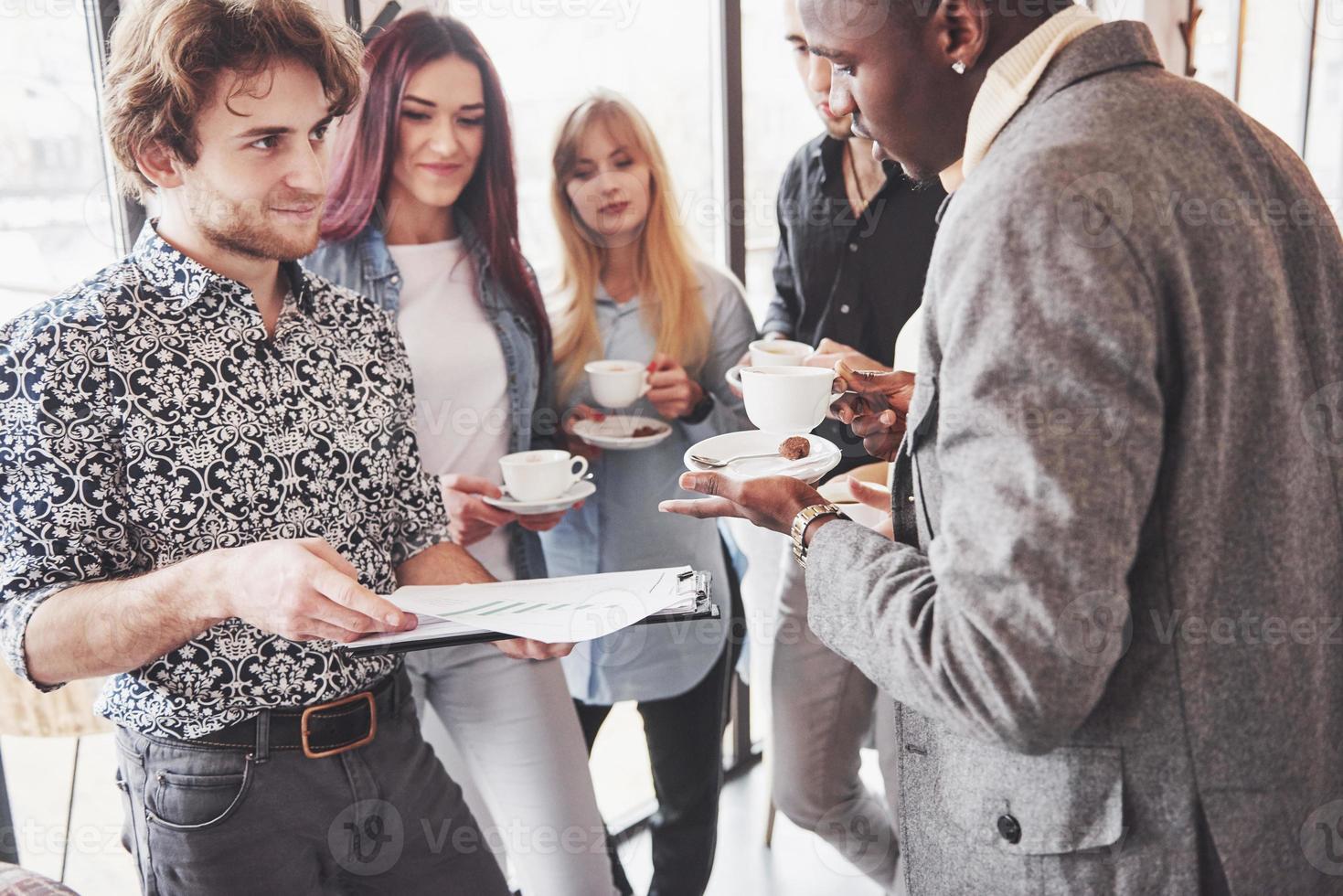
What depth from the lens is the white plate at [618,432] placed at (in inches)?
Answer: 77.6

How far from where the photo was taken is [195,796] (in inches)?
51.3

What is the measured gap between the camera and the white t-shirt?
1.96 m

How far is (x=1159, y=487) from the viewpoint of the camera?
83 centimetres

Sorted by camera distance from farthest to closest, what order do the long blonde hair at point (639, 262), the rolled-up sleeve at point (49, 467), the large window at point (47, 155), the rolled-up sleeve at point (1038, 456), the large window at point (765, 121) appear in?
the large window at point (765, 121)
the long blonde hair at point (639, 262)
the large window at point (47, 155)
the rolled-up sleeve at point (49, 467)
the rolled-up sleeve at point (1038, 456)

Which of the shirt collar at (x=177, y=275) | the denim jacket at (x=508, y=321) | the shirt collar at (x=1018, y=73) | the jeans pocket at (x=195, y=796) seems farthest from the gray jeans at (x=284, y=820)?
the shirt collar at (x=1018, y=73)

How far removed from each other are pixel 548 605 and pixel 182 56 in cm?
82

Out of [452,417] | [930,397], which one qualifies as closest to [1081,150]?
[930,397]

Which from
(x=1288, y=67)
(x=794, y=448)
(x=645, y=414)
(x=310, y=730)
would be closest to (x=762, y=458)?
(x=794, y=448)

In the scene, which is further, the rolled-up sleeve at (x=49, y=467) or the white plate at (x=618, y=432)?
the white plate at (x=618, y=432)

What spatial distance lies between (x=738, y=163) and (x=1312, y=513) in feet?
7.01

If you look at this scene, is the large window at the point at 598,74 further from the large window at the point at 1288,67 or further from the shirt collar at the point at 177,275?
the large window at the point at 1288,67

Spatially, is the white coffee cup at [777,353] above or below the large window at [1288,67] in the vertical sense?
below

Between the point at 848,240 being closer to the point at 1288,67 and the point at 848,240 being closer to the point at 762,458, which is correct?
the point at 762,458

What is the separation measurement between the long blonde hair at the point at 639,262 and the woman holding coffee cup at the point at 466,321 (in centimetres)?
19
